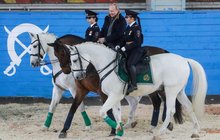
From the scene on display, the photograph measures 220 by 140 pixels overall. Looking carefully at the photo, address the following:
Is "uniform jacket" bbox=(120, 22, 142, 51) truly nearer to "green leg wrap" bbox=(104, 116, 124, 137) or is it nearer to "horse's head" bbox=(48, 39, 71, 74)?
"horse's head" bbox=(48, 39, 71, 74)

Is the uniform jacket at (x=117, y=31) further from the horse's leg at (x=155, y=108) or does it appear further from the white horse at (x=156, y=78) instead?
the horse's leg at (x=155, y=108)

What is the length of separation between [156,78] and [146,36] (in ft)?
13.9

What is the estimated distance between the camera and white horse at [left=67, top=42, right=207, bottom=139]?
11.1m

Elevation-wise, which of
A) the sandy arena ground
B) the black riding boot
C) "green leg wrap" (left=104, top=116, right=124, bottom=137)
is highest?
the black riding boot

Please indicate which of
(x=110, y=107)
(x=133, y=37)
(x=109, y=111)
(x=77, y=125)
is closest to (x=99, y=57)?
(x=133, y=37)

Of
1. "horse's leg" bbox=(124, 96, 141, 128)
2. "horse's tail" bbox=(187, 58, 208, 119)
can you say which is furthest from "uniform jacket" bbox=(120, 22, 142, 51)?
"horse's leg" bbox=(124, 96, 141, 128)

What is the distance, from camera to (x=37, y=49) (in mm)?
12312

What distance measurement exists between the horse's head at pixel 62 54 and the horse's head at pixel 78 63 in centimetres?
40

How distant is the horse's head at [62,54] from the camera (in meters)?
11.5

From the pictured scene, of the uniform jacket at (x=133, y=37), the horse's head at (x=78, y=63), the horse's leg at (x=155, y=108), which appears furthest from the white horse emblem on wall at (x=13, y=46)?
the horse's head at (x=78, y=63)

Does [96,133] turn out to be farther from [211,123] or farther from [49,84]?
[49,84]

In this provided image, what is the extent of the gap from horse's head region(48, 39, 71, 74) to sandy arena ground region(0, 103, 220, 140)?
120 cm

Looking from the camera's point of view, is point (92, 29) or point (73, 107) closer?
point (73, 107)

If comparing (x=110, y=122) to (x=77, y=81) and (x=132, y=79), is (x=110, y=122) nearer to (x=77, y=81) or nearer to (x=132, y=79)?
(x=132, y=79)
